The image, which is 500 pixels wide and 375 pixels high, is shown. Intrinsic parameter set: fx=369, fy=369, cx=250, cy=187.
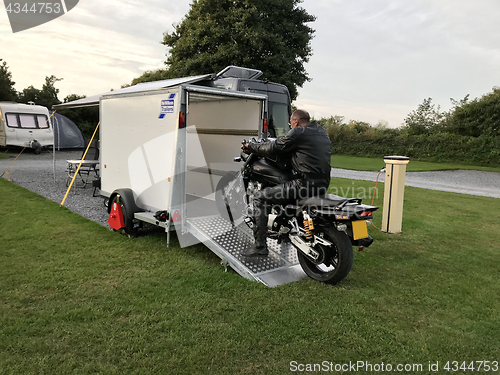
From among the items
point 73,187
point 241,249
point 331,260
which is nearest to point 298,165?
point 331,260

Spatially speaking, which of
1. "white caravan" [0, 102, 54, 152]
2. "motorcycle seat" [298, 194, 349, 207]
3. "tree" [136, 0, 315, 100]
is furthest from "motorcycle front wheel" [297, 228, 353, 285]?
"tree" [136, 0, 315, 100]

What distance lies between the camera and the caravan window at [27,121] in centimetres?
1744

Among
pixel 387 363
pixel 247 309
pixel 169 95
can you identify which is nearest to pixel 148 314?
pixel 247 309

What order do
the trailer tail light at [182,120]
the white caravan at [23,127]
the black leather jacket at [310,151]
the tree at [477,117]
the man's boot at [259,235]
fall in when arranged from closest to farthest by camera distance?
the black leather jacket at [310,151], the man's boot at [259,235], the trailer tail light at [182,120], the white caravan at [23,127], the tree at [477,117]

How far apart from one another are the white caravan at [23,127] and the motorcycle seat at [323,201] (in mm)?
16236

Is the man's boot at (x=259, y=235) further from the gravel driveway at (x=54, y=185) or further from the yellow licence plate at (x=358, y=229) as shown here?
the gravel driveway at (x=54, y=185)

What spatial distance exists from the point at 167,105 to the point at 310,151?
1.97m

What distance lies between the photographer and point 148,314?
3.27 meters

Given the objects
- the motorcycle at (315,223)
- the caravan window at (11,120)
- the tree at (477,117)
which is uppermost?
the tree at (477,117)

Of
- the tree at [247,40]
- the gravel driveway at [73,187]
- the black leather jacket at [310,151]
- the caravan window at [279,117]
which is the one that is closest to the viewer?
the black leather jacket at [310,151]

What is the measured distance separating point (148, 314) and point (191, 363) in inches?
32.2

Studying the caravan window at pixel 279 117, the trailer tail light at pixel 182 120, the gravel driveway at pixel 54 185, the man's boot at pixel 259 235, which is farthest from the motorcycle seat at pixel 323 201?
the caravan window at pixel 279 117

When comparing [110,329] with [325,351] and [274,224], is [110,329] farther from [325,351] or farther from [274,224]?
[274,224]

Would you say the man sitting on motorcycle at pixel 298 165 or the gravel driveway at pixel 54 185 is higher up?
the man sitting on motorcycle at pixel 298 165
